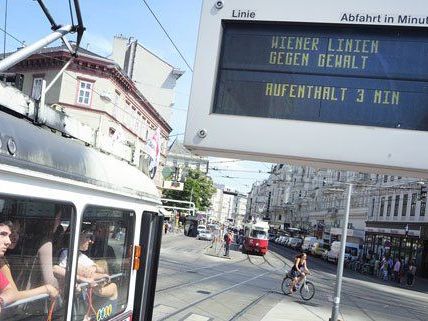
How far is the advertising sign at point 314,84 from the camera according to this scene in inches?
202

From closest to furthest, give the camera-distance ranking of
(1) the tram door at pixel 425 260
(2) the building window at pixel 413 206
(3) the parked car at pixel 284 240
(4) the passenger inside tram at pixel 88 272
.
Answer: (4) the passenger inside tram at pixel 88 272, (1) the tram door at pixel 425 260, (2) the building window at pixel 413 206, (3) the parked car at pixel 284 240

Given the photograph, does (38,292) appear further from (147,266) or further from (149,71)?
(149,71)

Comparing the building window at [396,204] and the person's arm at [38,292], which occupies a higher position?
the building window at [396,204]

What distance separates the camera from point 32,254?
347cm

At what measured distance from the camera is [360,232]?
63.2 metres

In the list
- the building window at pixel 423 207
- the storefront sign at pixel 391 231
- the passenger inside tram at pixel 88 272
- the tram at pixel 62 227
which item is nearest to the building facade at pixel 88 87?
the building window at pixel 423 207

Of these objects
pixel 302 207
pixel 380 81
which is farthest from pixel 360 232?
pixel 380 81

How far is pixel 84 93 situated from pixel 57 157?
134 ft

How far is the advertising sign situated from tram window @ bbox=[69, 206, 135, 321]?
1.15 metres

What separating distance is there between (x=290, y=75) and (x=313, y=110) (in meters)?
0.40

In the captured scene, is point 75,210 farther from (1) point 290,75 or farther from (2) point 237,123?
(1) point 290,75

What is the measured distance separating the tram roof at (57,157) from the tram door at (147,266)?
2.07 feet

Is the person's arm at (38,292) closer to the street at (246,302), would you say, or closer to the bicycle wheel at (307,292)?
the street at (246,302)

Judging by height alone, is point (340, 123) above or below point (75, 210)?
above
